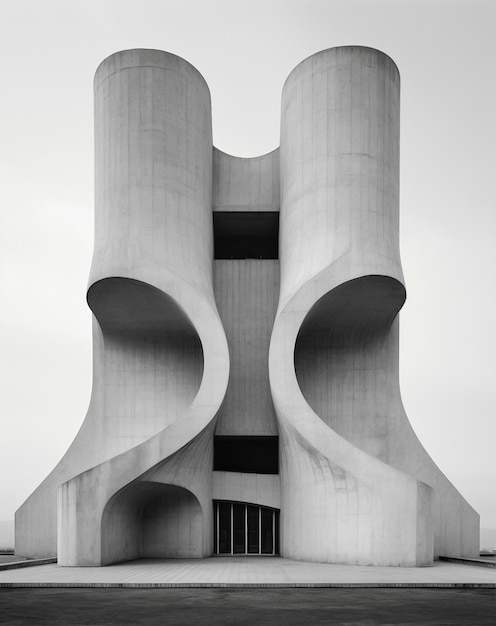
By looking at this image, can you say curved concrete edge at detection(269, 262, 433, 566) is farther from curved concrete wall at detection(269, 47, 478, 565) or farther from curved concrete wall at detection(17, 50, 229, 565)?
curved concrete wall at detection(17, 50, 229, 565)

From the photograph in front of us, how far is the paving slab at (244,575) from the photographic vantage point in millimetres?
13664

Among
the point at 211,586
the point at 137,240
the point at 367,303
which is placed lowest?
the point at 211,586

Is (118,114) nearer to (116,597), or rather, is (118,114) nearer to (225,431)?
(225,431)

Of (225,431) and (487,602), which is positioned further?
(225,431)

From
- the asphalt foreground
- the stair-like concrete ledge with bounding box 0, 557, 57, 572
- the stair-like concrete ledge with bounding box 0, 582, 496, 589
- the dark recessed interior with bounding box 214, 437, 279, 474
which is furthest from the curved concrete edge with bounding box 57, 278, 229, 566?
the asphalt foreground

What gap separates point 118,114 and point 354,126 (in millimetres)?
6947

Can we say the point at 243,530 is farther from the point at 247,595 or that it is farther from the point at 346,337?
the point at 247,595

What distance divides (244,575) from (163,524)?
681cm

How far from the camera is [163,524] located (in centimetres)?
2152

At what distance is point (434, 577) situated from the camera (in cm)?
1503

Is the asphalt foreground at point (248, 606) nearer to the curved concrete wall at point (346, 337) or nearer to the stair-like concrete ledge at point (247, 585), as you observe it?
the stair-like concrete ledge at point (247, 585)

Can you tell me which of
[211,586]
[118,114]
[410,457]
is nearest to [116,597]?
[211,586]

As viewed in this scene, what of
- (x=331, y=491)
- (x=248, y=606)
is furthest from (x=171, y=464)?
(x=248, y=606)

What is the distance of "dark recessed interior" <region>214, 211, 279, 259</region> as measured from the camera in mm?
25391
